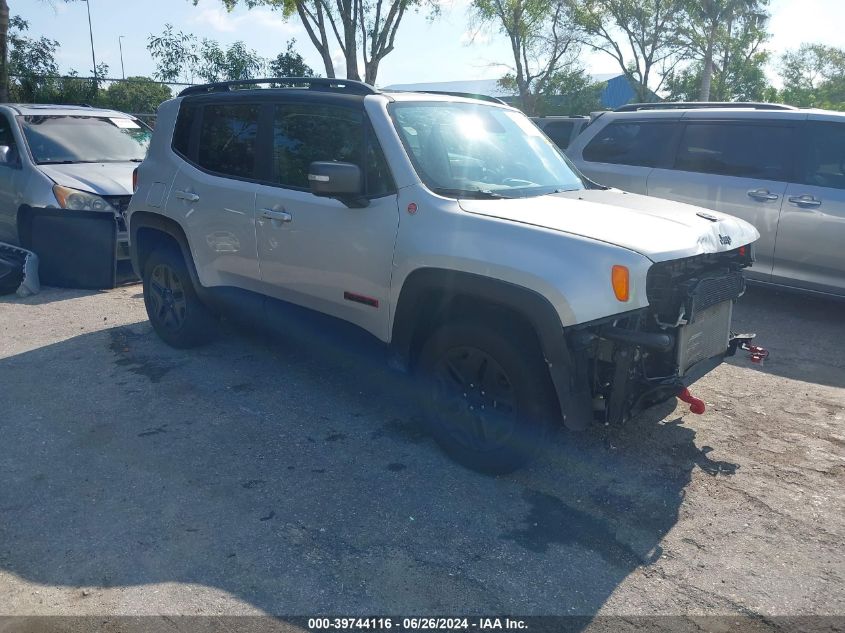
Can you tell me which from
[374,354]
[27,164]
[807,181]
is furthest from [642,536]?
[27,164]

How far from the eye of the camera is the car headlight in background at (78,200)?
7980mm

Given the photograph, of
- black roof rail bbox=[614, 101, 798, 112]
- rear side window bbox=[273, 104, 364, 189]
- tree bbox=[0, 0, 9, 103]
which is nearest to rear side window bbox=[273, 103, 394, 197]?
rear side window bbox=[273, 104, 364, 189]

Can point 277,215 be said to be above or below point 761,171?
below

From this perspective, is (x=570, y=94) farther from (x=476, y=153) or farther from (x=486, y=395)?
(x=486, y=395)

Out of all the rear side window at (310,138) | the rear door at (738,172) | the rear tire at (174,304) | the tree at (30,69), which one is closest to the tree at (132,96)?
the tree at (30,69)

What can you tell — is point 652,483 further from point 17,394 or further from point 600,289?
point 17,394

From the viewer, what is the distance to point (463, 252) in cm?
372

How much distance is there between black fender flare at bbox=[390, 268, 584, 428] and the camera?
340 centimetres

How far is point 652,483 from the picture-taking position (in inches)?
156

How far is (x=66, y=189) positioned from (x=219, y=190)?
3708 millimetres

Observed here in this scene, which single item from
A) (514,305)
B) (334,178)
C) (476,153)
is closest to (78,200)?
(334,178)

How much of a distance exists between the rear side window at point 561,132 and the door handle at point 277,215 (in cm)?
727

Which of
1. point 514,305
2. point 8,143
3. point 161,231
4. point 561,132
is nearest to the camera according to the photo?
point 514,305

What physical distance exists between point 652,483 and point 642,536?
1.76 feet
